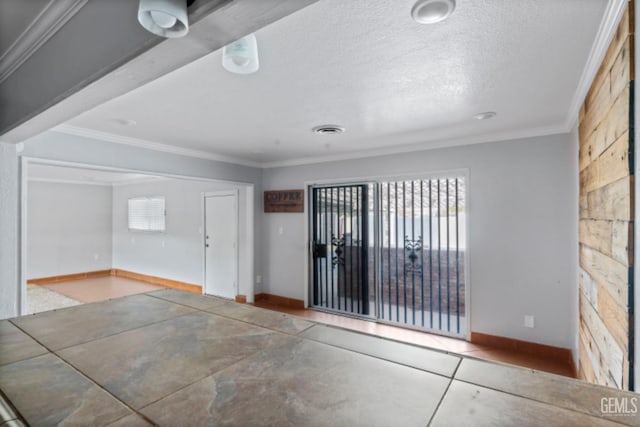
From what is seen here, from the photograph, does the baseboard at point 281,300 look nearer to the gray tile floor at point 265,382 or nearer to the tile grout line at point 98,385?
the gray tile floor at point 265,382

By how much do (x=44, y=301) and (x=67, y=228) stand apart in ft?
7.80

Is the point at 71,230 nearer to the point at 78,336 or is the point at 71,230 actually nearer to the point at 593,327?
the point at 78,336

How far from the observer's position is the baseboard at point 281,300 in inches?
190

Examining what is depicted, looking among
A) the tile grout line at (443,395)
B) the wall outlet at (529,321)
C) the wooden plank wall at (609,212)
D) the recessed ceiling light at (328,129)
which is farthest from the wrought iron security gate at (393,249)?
the tile grout line at (443,395)

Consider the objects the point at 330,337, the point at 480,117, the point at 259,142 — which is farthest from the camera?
the point at 259,142

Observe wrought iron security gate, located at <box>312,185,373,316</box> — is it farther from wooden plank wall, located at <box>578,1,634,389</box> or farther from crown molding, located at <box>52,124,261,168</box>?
wooden plank wall, located at <box>578,1,634,389</box>

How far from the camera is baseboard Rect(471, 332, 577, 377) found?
3.04 m

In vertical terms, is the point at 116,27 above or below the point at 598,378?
above

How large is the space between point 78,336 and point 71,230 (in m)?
7.96

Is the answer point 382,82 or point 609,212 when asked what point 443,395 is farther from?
point 382,82

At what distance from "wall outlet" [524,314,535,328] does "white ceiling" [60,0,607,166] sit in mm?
1870

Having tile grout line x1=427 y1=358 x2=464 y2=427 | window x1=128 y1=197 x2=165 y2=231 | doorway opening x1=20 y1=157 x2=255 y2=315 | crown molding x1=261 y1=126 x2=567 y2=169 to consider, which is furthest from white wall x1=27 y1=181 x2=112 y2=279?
tile grout line x1=427 y1=358 x2=464 y2=427

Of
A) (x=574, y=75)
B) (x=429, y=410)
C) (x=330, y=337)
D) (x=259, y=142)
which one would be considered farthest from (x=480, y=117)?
(x=429, y=410)

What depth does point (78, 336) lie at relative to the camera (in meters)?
0.91
